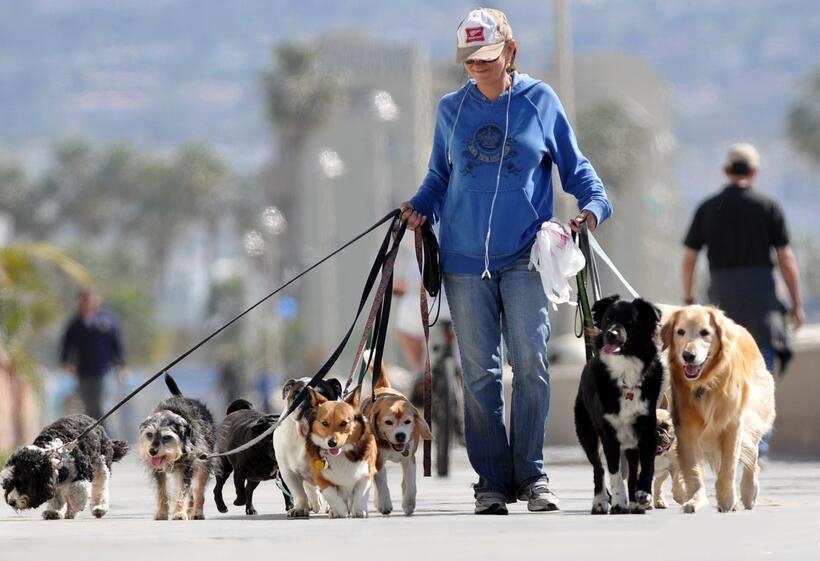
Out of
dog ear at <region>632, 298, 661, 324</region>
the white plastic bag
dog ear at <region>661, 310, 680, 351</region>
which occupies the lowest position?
dog ear at <region>661, 310, 680, 351</region>

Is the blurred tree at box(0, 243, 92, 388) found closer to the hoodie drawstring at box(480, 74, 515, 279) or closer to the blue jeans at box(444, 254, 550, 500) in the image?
the blue jeans at box(444, 254, 550, 500)

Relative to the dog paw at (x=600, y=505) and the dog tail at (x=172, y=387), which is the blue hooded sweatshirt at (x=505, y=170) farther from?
the dog tail at (x=172, y=387)

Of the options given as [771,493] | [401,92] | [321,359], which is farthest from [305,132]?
[771,493]

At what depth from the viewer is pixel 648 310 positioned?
26.7ft

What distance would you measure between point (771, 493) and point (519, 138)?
2.90 m

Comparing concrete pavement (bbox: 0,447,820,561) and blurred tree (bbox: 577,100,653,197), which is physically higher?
blurred tree (bbox: 577,100,653,197)

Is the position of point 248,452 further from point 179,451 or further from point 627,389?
point 627,389

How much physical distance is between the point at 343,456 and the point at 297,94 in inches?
4918

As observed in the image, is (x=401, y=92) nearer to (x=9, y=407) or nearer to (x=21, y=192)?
(x=21, y=192)

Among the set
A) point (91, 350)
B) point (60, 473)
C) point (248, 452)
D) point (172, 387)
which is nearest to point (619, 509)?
point (248, 452)

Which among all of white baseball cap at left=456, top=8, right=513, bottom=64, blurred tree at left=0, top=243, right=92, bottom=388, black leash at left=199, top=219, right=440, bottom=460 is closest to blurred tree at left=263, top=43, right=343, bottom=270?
blurred tree at left=0, top=243, right=92, bottom=388

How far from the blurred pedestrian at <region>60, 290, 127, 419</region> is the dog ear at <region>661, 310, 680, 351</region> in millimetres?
13868

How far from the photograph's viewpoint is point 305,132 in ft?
442

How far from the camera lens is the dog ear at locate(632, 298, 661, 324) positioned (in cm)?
814
